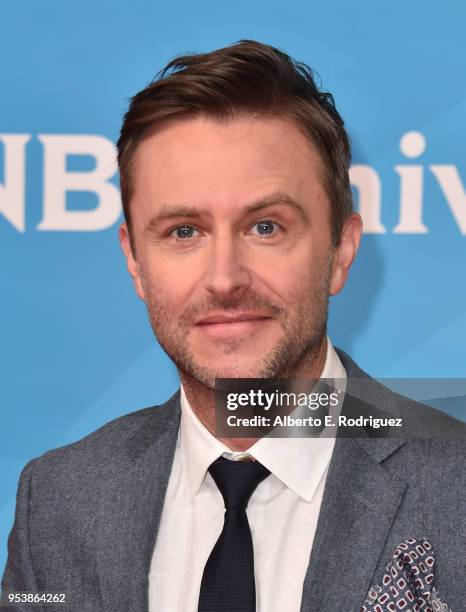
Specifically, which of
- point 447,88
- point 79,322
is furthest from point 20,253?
point 447,88

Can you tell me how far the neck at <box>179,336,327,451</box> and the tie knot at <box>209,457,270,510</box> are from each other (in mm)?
70

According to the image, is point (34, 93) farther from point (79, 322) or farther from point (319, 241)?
point (319, 241)

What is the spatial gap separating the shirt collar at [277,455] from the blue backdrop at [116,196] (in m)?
0.47

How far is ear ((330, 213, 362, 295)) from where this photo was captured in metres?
2.21

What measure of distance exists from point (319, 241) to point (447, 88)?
0.70 m

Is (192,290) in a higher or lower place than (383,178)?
lower

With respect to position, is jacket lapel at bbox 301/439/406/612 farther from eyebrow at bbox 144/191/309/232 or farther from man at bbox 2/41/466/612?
eyebrow at bbox 144/191/309/232

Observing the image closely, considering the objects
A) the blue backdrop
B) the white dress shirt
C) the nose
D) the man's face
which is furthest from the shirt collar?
the blue backdrop

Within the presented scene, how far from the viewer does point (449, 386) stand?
243 cm

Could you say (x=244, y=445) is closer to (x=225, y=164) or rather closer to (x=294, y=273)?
(x=294, y=273)
